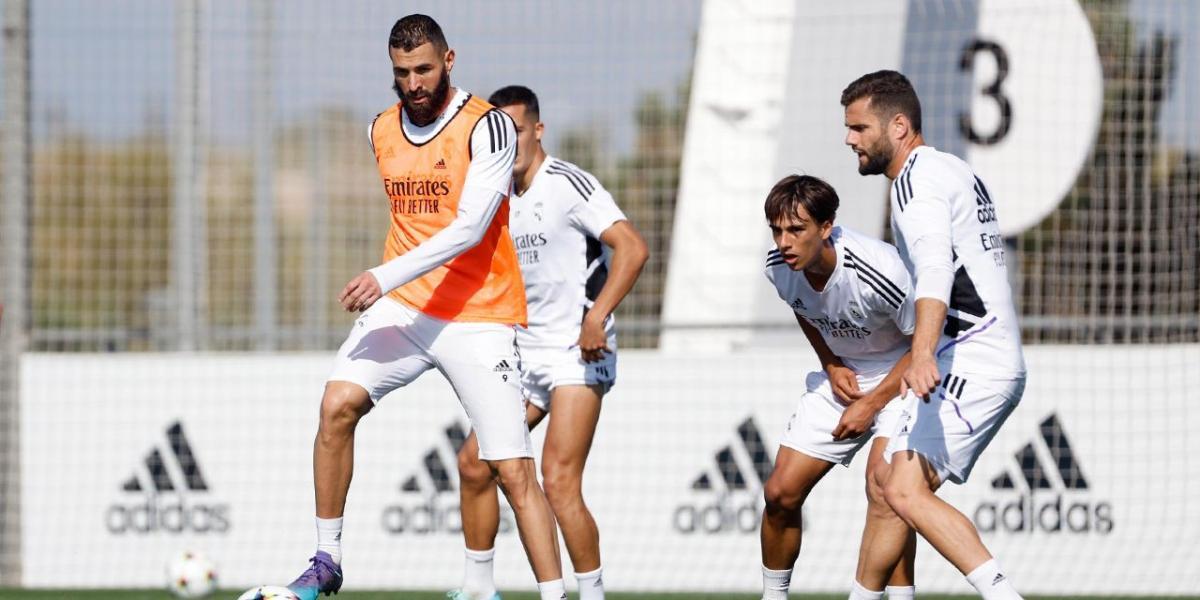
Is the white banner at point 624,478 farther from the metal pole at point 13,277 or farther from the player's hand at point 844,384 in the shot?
the player's hand at point 844,384

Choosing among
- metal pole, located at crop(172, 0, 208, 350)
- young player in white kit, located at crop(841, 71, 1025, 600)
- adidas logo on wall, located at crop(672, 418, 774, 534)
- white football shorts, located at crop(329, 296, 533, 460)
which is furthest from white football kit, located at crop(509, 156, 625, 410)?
metal pole, located at crop(172, 0, 208, 350)

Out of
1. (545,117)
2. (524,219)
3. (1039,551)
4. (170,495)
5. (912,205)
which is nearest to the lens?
(912,205)

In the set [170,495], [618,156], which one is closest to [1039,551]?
[618,156]

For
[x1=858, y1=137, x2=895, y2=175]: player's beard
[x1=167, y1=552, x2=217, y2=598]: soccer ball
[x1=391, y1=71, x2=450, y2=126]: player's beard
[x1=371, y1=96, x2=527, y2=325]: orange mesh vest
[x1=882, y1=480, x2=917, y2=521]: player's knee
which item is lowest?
[x1=167, y1=552, x2=217, y2=598]: soccer ball

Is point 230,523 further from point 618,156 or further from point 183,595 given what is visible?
point 618,156

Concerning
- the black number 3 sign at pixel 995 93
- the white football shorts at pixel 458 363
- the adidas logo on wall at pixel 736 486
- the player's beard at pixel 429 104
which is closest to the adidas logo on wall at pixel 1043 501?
the adidas logo on wall at pixel 736 486

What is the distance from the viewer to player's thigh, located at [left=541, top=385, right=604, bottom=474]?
24.0 ft

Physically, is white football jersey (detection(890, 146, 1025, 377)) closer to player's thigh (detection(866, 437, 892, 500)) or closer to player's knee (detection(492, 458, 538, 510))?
player's thigh (detection(866, 437, 892, 500))

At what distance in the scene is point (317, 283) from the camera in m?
12.1

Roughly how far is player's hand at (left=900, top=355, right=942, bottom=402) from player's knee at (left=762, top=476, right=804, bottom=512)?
1.37 meters

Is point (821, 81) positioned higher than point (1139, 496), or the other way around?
point (821, 81)

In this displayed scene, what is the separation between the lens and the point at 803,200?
6.14m

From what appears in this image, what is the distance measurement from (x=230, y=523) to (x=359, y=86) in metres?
3.46

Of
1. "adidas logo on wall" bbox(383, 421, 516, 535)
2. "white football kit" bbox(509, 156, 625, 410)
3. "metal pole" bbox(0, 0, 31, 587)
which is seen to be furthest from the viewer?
"metal pole" bbox(0, 0, 31, 587)
